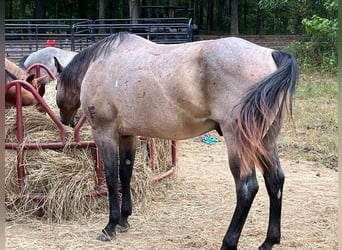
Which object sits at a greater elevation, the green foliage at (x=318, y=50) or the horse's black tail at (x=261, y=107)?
the horse's black tail at (x=261, y=107)

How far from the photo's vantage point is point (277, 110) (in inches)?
119

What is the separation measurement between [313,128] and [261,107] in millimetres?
4589

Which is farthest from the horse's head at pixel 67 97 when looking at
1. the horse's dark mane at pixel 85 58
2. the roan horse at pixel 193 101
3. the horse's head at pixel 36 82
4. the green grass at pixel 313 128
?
the green grass at pixel 313 128

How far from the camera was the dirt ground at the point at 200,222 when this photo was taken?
3641 mm

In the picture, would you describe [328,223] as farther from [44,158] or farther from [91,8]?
[91,8]

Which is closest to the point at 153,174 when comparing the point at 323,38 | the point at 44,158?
the point at 44,158

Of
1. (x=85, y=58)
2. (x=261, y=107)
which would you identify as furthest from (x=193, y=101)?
(x=85, y=58)

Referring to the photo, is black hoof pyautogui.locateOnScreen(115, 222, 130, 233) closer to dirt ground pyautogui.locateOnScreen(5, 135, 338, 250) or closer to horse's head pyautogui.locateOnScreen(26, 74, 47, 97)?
dirt ground pyautogui.locateOnScreen(5, 135, 338, 250)

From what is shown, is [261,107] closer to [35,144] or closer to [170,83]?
[170,83]

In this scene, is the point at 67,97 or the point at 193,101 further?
the point at 67,97

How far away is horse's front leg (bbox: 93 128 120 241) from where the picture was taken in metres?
3.75

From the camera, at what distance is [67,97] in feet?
14.0

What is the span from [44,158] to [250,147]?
1885 mm

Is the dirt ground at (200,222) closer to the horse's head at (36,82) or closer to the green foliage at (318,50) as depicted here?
the horse's head at (36,82)
